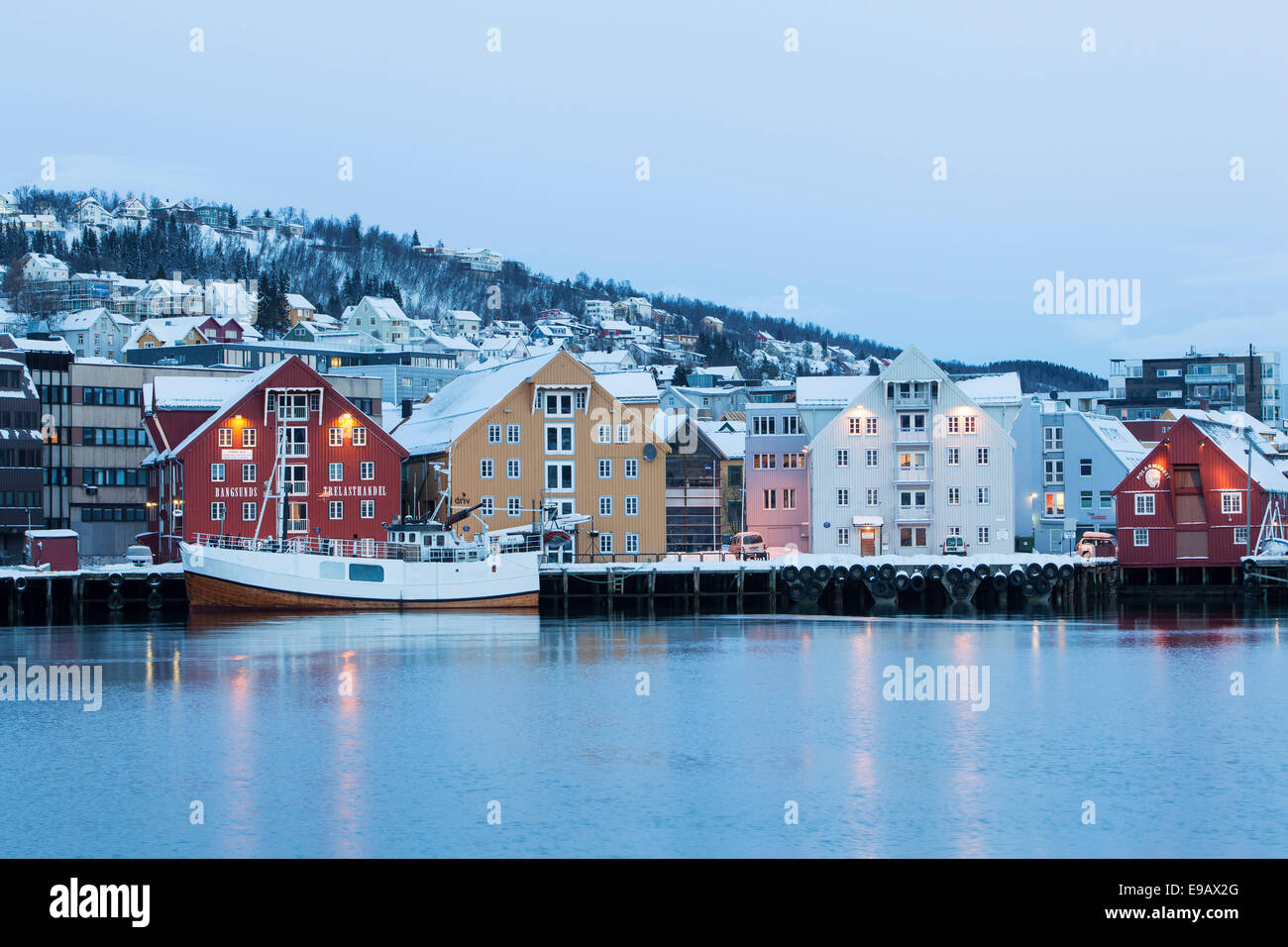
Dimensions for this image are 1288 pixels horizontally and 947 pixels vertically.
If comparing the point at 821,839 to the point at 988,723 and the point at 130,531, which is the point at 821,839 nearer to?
the point at 988,723

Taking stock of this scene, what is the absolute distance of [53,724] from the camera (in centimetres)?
3812

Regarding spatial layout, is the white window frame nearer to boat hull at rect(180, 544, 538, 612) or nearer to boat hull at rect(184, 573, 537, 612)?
boat hull at rect(180, 544, 538, 612)

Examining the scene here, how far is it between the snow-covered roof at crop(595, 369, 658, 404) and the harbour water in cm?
3130

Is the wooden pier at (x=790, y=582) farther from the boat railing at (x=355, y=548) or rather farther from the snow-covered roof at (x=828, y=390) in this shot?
the snow-covered roof at (x=828, y=390)

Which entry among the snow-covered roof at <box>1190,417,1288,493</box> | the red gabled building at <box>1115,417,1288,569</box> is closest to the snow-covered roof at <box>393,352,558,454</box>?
the red gabled building at <box>1115,417,1288,569</box>

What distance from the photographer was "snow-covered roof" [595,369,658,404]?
8619 cm

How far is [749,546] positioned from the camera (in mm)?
82375

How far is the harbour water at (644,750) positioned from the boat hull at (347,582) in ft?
41.4

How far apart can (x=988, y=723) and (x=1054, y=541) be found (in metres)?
62.6

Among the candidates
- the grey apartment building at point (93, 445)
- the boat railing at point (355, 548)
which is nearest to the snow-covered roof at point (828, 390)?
the boat railing at point (355, 548)

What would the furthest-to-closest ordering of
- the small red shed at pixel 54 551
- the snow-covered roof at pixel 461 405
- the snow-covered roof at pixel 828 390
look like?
the snow-covered roof at pixel 828 390 < the snow-covered roof at pixel 461 405 < the small red shed at pixel 54 551

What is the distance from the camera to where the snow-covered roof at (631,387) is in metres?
86.2

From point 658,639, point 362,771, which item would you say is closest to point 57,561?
point 658,639

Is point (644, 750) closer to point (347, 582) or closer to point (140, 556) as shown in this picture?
point (347, 582)
